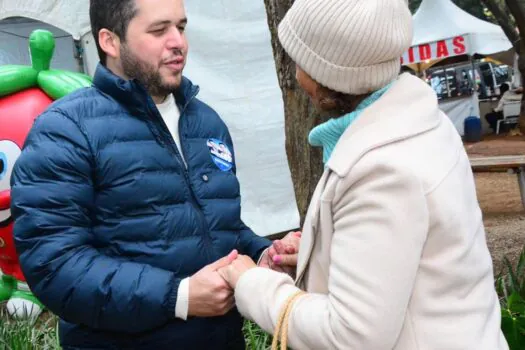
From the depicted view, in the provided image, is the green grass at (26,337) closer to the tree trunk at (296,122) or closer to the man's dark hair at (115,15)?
the tree trunk at (296,122)

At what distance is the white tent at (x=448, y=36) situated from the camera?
17797 millimetres

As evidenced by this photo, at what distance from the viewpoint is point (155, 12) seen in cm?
215

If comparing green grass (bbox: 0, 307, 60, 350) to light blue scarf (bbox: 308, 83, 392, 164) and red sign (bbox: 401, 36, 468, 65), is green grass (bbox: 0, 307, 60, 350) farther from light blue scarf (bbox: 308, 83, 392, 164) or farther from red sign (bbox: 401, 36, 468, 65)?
red sign (bbox: 401, 36, 468, 65)

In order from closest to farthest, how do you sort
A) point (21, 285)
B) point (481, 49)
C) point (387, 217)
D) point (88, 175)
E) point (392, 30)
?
point (387, 217), point (392, 30), point (88, 175), point (21, 285), point (481, 49)

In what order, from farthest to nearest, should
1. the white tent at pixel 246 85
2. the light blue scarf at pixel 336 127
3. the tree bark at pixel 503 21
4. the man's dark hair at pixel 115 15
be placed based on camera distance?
1. the tree bark at pixel 503 21
2. the white tent at pixel 246 85
3. the man's dark hair at pixel 115 15
4. the light blue scarf at pixel 336 127

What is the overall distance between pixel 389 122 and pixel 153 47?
0.86 m

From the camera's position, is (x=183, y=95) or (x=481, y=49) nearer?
(x=183, y=95)

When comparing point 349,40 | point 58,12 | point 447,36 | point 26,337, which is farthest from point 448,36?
point 349,40

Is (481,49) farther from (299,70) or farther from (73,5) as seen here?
(299,70)

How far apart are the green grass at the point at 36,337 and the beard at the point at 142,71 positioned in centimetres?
208

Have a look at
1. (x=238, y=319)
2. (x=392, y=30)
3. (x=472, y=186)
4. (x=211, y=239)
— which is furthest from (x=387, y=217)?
(x=238, y=319)

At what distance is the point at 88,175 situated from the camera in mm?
1987

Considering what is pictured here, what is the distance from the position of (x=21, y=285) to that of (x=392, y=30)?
4.81 metres

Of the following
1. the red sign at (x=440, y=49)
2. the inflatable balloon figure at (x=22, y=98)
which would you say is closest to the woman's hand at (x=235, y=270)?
the inflatable balloon figure at (x=22, y=98)
